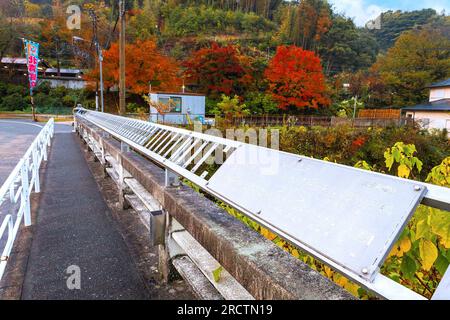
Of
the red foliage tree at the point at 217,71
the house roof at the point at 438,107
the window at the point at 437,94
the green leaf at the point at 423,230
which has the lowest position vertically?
the green leaf at the point at 423,230

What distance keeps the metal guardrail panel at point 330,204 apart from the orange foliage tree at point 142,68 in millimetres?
33345

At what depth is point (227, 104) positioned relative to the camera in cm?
2331

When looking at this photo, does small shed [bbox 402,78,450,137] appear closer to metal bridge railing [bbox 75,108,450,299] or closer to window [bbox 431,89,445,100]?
window [bbox 431,89,445,100]

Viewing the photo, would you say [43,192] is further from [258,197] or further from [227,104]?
[227,104]

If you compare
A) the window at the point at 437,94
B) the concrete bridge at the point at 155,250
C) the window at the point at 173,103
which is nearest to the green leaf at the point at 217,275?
the concrete bridge at the point at 155,250

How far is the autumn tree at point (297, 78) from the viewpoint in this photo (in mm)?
31203

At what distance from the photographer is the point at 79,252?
129 inches

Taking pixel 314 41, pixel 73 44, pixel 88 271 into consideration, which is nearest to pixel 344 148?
pixel 88 271

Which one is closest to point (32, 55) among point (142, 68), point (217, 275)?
point (142, 68)

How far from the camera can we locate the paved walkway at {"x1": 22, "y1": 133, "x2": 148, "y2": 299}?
102 inches

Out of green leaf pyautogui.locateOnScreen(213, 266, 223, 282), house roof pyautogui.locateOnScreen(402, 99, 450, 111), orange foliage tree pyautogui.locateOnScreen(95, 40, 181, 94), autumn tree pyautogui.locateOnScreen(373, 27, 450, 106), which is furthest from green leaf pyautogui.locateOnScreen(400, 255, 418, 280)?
autumn tree pyautogui.locateOnScreen(373, 27, 450, 106)

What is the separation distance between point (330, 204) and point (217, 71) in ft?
107

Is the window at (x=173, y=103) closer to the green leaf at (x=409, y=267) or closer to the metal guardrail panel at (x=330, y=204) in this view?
the metal guardrail panel at (x=330, y=204)
